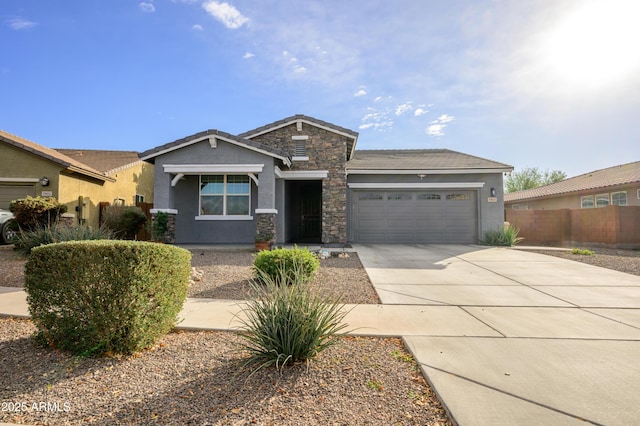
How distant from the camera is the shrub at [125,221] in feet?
41.0

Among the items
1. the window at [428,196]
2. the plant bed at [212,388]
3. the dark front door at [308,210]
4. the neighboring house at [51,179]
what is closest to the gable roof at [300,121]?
the window at [428,196]

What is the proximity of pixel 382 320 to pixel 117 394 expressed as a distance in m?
3.00

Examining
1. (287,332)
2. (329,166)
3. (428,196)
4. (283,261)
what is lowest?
(287,332)

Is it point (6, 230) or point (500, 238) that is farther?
point (500, 238)

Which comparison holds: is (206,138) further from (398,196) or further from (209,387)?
(209,387)

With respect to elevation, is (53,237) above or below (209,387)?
above

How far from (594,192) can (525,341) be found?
1913cm

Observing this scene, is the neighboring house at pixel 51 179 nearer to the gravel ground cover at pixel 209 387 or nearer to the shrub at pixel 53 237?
the shrub at pixel 53 237

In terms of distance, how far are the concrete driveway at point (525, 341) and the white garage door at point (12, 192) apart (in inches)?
550

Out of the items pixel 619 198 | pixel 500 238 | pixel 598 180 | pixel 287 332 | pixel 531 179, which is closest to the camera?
pixel 287 332

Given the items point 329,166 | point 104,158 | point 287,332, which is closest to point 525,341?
point 287,332

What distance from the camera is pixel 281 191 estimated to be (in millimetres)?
13008

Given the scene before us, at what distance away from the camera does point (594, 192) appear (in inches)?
701

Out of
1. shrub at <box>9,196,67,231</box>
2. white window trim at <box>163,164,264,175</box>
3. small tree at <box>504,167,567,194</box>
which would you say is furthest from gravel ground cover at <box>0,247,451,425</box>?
small tree at <box>504,167,567,194</box>
